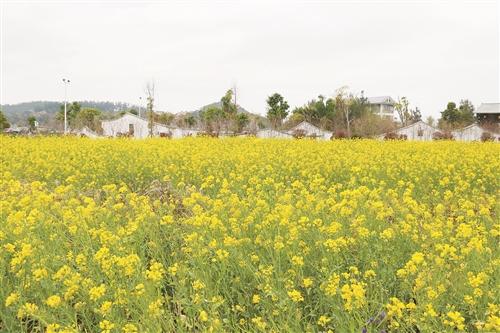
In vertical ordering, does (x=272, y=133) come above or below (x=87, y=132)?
below

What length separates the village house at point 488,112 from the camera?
1933 inches

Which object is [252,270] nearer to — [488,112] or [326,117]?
[326,117]

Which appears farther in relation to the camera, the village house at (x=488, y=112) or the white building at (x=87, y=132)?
the village house at (x=488, y=112)

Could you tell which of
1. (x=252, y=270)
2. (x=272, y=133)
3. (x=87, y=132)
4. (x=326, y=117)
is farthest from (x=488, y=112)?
(x=252, y=270)

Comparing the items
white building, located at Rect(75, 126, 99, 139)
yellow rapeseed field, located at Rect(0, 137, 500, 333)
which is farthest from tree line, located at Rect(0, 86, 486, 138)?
yellow rapeseed field, located at Rect(0, 137, 500, 333)

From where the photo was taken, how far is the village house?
49097 millimetres

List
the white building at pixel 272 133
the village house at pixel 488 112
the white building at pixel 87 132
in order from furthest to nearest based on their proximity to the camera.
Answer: the village house at pixel 488 112 → the white building at pixel 87 132 → the white building at pixel 272 133

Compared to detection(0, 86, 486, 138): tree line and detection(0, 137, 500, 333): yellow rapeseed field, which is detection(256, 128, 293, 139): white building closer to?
detection(0, 86, 486, 138): tree line

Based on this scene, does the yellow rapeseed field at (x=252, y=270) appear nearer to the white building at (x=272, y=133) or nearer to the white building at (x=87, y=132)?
the white building at (x=272, y=133)

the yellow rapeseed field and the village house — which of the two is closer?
the yellow rapeseed field

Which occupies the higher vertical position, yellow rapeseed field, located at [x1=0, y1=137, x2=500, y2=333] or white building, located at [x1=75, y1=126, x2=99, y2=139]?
white building, located at [x1=75, y1=126, x2=99, y2=139]

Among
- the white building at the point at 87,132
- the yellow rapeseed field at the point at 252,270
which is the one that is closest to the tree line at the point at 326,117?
the white building at the point at 87,132

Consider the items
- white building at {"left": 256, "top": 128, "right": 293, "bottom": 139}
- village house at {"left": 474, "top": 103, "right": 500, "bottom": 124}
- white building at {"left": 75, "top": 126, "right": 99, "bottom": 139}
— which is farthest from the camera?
village house at {"left": 474, "top": 103, "right": 500, "bottom": 124}

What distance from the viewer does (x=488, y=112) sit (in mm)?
50656
